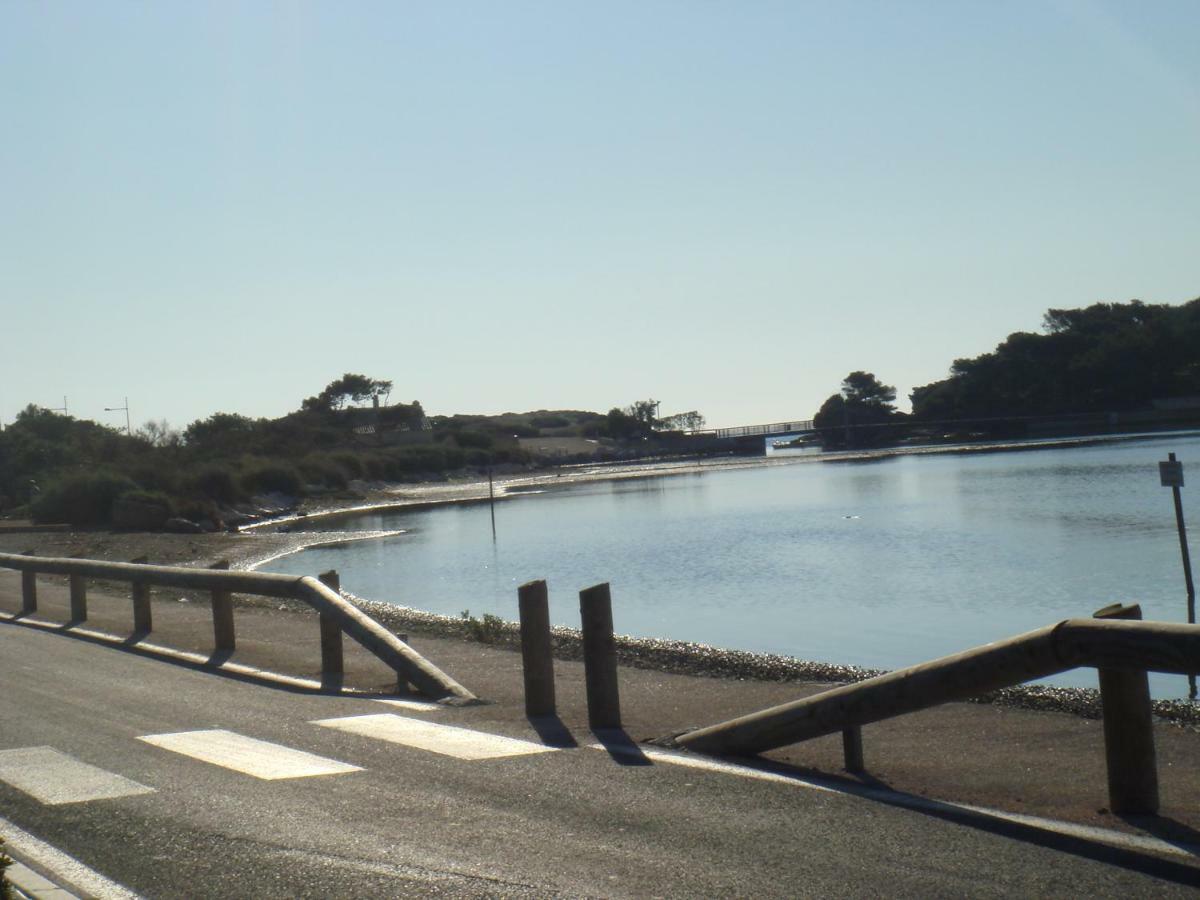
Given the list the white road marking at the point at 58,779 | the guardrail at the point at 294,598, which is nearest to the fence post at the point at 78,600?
the guardrail at the point at 294,598

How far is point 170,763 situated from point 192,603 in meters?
12.5

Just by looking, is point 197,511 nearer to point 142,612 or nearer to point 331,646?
point 142,612

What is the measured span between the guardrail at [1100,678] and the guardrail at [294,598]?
386 centimetres

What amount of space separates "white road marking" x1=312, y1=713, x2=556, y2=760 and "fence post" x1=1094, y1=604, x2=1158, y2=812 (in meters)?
3.39

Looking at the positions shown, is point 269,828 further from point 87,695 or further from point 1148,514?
point 1148,514

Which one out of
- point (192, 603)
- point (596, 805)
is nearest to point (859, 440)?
point (192, 603)

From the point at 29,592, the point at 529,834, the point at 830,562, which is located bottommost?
the point at 830,562

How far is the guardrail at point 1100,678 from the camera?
5.62 m

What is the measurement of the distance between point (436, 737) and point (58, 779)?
2301 mm

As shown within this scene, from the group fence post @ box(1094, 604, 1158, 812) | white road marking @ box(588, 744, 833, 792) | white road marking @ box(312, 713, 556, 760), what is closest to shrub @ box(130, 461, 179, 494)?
white road marking @ box(312, 713, 556, 760)

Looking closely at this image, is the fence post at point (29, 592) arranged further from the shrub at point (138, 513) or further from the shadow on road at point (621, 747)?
the shrub at point (138, 513)

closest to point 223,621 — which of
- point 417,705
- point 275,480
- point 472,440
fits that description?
point 417,705

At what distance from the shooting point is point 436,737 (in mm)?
8602

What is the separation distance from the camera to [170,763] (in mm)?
7871
